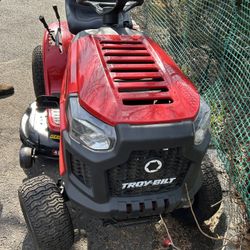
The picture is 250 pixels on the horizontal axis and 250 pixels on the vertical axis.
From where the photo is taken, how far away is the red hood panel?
1.77 meters

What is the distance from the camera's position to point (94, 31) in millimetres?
2471

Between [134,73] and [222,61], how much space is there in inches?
74.1

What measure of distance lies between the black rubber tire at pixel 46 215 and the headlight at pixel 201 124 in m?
0.85

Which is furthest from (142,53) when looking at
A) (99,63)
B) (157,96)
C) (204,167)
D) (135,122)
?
(204,167)

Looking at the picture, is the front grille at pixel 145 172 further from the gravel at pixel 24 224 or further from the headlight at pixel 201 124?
the gravel at pixel 24 224

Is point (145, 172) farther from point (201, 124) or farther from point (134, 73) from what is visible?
point (134, 73)

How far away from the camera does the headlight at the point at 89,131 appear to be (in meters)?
1.74

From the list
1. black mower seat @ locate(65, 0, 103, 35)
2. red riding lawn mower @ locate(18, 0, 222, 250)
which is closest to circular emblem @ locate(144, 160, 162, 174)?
red riding lawn mower @ locate(18, 0, 222, 250)

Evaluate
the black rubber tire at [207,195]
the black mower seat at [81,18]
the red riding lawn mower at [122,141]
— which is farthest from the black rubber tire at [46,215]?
the black mower seat at [81,18]

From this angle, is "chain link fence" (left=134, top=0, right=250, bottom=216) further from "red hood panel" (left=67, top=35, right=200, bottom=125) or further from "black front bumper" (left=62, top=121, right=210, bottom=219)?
"red hood panel" (left=67, top=35, right=200, bottom=125)

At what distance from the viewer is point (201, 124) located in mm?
1908

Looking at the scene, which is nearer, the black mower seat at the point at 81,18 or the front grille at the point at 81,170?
the front grille at the point at 81,170

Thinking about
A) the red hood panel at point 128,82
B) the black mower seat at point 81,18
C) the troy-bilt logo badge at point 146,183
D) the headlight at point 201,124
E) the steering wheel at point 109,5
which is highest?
the steering wheel at point 109,5

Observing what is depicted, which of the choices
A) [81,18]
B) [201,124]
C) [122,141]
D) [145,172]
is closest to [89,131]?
[122,141]
